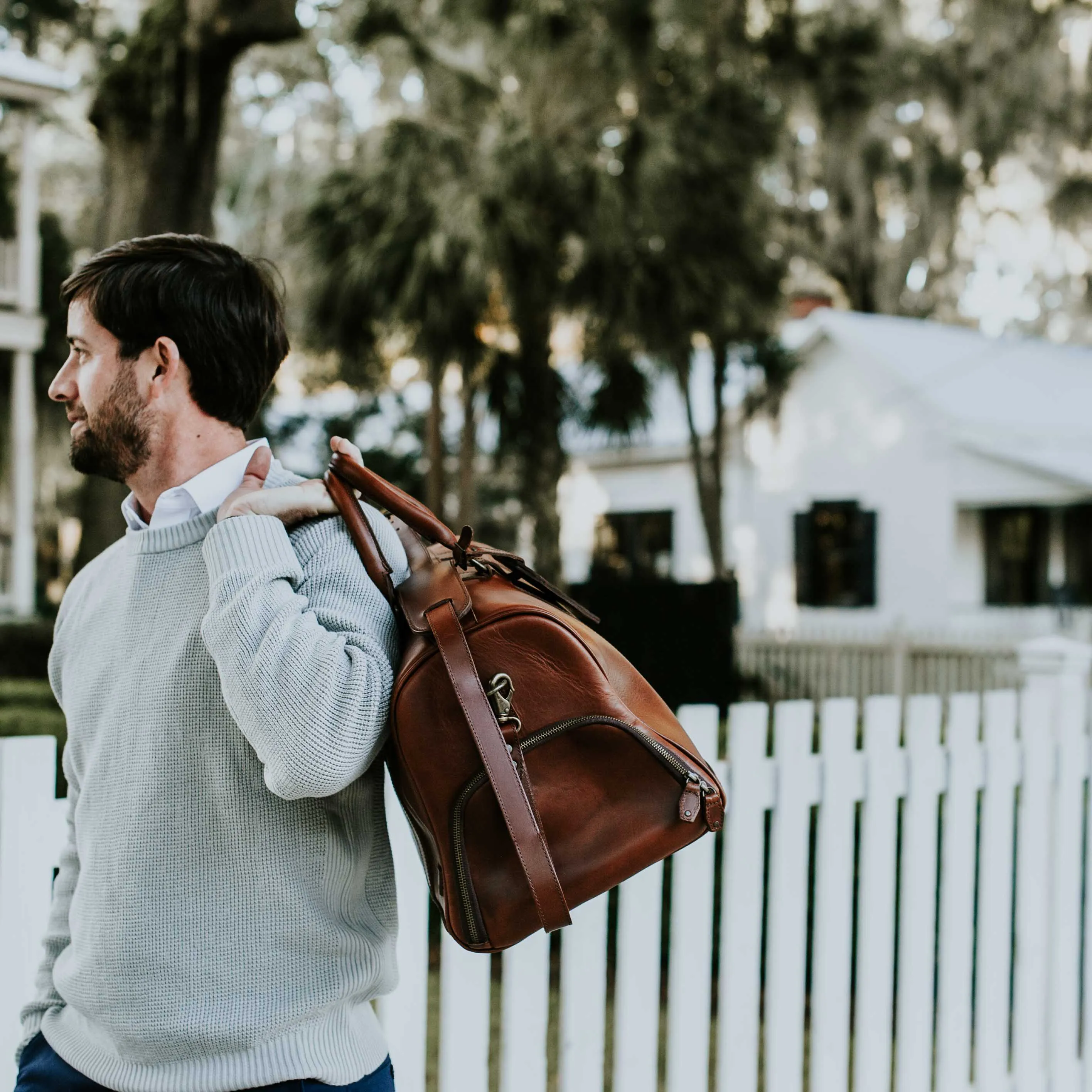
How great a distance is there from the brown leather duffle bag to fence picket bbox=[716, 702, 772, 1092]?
113 cm

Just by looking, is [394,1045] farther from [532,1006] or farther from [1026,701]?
Answer: [1026,701]

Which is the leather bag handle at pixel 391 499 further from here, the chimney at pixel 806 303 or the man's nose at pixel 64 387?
the chimney at pixel 806 303

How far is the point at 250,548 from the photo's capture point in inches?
57.3

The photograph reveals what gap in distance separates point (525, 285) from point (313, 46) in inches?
115

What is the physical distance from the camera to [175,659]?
1.52m

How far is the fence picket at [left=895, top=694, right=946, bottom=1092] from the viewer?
117 inches

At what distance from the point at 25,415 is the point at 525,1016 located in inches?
484

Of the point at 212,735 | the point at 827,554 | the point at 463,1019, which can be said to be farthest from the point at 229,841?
the point at 827,554

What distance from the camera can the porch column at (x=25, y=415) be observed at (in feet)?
42.9

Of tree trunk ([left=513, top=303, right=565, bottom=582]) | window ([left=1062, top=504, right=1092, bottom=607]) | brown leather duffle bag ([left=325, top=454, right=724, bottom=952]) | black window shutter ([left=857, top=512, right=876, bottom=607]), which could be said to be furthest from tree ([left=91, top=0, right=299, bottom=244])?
window ([left=1062, top=504, right=1092, bottom=607])

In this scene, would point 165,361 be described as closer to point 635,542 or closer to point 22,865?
point 22,865

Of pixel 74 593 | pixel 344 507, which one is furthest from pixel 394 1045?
pixel 344 507

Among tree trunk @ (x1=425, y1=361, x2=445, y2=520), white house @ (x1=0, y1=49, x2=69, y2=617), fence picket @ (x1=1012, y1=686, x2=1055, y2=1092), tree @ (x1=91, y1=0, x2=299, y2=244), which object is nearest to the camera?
fence picket @ (x1=1012, y1=686, x2=1055, y2=1092)

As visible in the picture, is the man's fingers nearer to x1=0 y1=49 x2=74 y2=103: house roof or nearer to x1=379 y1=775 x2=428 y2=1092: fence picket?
x1=379 y1=775 x2=428 y2=1092: fence picket
